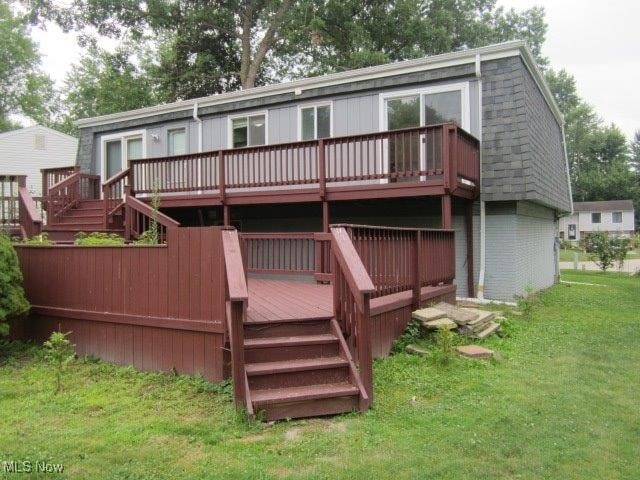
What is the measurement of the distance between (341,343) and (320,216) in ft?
22.3

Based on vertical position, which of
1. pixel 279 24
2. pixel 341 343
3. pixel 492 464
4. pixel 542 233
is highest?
pixel 279 24

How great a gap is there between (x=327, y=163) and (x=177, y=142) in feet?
→ 19.2

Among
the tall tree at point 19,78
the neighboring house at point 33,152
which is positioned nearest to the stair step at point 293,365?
the neighboring house at point 33,152

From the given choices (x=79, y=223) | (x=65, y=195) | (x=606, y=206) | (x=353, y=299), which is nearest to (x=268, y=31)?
(x=65, y=195)

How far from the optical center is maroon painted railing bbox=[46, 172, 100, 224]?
11656mm

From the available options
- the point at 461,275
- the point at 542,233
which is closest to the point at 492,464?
the point at 461,275

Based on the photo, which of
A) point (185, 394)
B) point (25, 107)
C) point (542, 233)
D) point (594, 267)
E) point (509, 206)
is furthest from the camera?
point (25, 107)

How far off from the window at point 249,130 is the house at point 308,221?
0.12 feet

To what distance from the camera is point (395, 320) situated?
603cm

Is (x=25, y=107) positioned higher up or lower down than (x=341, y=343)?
higher up

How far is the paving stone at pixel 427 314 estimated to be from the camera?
6.25 m

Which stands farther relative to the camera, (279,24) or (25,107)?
(25,107)

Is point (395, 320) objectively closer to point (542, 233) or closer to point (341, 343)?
point (341, 343)

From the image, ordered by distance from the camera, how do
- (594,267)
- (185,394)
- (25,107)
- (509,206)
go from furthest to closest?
(25,107) → (594,267) → (509,206) → (185,394)
